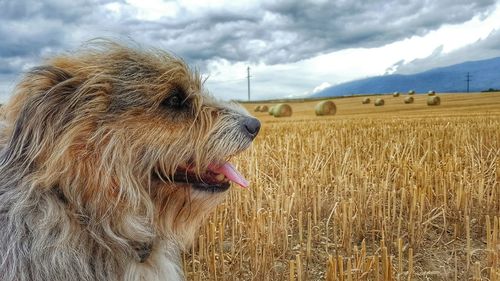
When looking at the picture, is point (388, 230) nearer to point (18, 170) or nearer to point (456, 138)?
point (18, 170)

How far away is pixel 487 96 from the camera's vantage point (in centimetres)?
2966

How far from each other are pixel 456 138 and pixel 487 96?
23414 mm

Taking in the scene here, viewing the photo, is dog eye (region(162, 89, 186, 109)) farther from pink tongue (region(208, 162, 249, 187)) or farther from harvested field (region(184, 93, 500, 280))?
harvested field (region(184, 93, 500, 280))

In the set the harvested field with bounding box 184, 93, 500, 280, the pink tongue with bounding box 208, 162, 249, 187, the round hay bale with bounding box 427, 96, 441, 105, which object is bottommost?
the harvested field with bounding box 184, 93, 500, 280

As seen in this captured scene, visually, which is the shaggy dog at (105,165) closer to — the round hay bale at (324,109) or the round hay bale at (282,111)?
the round hay bale at (282,111)

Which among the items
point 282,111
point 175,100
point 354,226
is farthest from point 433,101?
point 175,100

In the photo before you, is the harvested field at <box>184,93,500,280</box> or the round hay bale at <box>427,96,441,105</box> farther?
the round hay bale at <box>427,96,441,105</box>

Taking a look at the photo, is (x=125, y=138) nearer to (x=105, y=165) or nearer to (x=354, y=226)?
(x=105, y=165)

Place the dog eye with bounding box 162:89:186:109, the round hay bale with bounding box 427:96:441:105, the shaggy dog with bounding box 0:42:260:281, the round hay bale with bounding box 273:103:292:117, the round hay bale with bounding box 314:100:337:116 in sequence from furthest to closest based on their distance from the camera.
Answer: the round hay bale with bounding box 427:96:441:105 → the round hay bale with bounding box 314:100:337:116 → the round hay bale with bounding box 273:103:292:117 → the dog eye with bounding box 162:89:186:109 → the shaggy dog with bounding box 0:42:260:281

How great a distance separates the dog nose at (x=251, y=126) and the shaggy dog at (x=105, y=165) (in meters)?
0.04

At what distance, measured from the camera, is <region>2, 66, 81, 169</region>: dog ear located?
202 centimetres

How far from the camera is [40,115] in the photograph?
80.3 inches

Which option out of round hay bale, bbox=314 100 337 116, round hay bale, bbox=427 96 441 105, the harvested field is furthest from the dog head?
round hay bale, bbox=427 96 441 105

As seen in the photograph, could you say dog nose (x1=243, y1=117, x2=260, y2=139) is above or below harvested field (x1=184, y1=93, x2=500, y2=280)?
above
